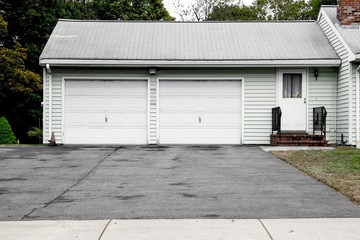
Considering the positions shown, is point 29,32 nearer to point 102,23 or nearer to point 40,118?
point 40,118

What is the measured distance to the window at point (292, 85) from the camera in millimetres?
15695

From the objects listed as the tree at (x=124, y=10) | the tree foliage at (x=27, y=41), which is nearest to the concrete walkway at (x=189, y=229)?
the tree foliage at (x=27, y=41)

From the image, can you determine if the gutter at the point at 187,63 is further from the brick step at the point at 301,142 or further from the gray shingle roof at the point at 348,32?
the brick step at the point at 301,142

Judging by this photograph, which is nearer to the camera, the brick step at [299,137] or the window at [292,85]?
the brick step at [299,137]

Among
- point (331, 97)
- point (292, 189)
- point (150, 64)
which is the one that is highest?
point (150, 64)

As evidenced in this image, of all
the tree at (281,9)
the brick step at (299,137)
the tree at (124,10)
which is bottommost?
the brick step at (299,137)

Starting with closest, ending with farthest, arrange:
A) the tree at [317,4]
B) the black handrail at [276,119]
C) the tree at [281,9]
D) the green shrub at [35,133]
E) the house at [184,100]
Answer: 1. the black handrail at [276,119]
2. the house at [184,100]
3. the green shrub at [35,133]
4. the tree at [317,4]
5. the tree at [281,9]

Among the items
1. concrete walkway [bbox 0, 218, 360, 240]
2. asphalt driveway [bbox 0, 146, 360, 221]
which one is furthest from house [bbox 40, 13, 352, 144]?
concrete walkway [bbox 0, 218, 360, 240]

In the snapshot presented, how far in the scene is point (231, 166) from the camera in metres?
10.1

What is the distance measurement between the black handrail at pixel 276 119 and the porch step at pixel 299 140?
237 millimetres

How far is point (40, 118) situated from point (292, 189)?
23539 millimetres

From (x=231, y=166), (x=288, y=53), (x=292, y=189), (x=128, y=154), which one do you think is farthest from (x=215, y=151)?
(x=292, y=189)

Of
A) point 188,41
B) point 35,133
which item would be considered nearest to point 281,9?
point 35,133

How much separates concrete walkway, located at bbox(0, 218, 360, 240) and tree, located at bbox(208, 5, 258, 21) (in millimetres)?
34353
